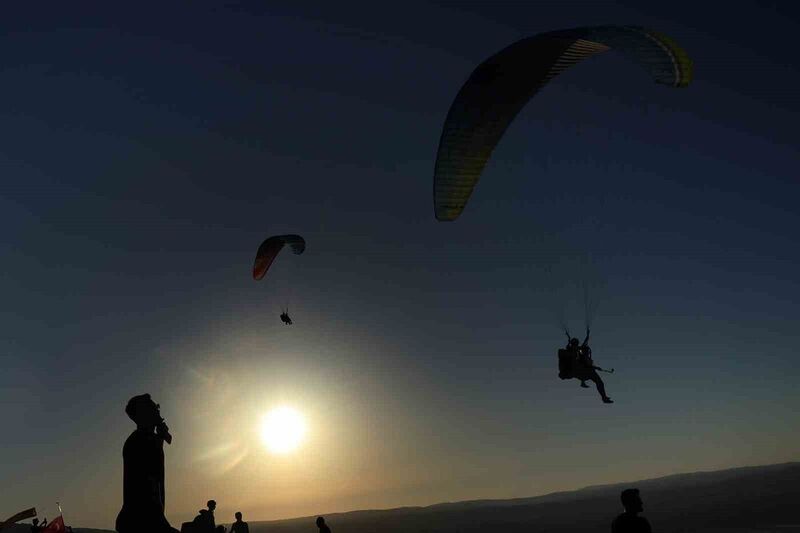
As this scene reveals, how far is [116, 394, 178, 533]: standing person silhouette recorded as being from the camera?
515 cm

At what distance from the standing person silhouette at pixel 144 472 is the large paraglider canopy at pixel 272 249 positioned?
1339 inches

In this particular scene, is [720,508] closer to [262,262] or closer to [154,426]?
[262,262]

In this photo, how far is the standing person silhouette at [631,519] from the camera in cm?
684

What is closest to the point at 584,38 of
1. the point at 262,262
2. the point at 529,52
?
the point at 529,52

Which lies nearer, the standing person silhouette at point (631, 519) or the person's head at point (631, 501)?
the standing person silhouette at point (631, 519)

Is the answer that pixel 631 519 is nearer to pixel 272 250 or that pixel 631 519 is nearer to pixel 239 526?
pixel 239 526

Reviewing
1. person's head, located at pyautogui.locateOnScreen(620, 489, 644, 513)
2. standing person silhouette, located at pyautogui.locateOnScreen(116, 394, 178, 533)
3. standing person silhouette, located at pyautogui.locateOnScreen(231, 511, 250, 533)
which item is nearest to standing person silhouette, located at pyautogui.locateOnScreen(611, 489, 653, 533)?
person's head, located at pyautogui.locateOnScreen(620, 489, 644, 513)

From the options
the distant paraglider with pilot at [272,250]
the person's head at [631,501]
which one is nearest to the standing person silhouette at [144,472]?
the person's head at [631,501]

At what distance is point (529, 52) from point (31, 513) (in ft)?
43.9

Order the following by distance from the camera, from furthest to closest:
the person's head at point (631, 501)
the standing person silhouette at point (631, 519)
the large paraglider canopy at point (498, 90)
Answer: the large paraglider canopy at point (498, 90) < the person's head at point (631, 501) < the standing person silhouette at point (631, 519)

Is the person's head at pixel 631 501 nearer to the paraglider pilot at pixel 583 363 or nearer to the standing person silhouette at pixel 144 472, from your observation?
the standing person silhouette at pixel 144 472

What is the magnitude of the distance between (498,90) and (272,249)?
74.1 feet

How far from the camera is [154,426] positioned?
546 centimetres

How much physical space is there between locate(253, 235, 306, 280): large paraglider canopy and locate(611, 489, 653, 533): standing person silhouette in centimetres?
3317
